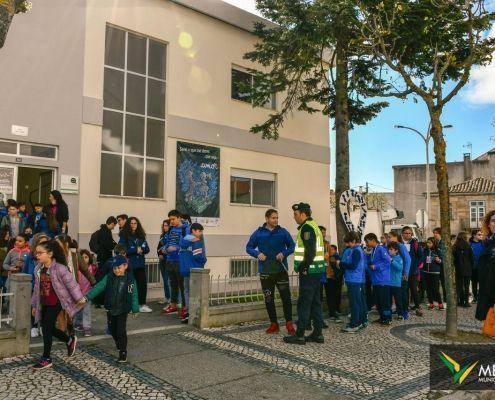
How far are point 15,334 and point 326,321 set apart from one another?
5.57 meters

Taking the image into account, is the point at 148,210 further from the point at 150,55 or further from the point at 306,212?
the point at 306,212

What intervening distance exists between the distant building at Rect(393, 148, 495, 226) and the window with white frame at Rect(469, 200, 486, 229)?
5478 millimetres

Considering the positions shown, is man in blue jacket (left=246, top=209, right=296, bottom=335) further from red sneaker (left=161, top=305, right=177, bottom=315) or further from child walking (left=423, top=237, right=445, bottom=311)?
child walking (left=423, top=237, right=445, bottom=311)

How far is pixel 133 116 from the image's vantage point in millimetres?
11906

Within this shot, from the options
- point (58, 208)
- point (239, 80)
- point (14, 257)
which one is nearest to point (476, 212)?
point (239, 80)

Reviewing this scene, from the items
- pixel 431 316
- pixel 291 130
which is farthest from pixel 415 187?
pixel 431 316

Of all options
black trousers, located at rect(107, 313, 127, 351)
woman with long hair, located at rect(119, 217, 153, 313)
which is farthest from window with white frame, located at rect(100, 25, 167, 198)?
black trousers, located at rect(107, 313, 127, 351)

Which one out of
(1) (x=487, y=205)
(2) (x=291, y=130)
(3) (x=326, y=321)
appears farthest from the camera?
(1) (x=487, y=205)

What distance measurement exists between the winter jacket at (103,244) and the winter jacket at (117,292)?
326cm

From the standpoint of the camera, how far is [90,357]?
608cm

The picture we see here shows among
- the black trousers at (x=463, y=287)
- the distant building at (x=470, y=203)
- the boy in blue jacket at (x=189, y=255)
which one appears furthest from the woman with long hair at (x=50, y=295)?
the distant building at (x=470, y=203)

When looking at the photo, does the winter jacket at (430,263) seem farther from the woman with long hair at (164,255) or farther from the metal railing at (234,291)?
the woman with long hair at (164,255)

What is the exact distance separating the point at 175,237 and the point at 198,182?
4.09m

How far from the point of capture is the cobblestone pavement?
17.6ft
